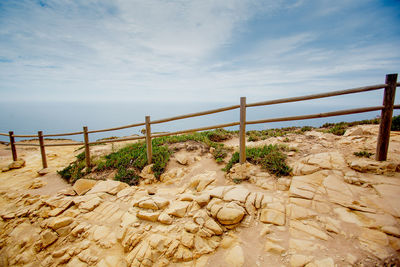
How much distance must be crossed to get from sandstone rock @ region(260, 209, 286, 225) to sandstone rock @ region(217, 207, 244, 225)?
365mm

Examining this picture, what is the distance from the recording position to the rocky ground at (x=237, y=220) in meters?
2.24

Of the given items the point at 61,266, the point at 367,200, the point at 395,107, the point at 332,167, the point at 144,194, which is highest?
the point at 395,107

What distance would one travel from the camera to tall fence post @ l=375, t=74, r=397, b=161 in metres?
3.16

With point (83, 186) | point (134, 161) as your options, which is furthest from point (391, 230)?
point (83, 186)

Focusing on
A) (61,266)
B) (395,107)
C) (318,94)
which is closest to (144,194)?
(61,266)

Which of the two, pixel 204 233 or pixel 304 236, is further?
pixel 204 233

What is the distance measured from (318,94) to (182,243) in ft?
12.9

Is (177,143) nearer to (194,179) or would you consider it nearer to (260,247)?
(194,179)

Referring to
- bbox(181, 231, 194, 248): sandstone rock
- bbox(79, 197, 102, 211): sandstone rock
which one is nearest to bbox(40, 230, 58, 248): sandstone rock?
bbox(79, 197, 102, 211): sandstone rock

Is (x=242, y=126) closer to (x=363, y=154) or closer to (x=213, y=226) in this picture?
(x=213, y=226)

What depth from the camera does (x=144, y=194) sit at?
4.29m

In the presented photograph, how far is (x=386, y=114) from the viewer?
3207 mm

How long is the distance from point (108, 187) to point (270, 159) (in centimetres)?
442

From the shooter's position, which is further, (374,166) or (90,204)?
(90,204)
